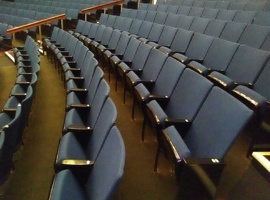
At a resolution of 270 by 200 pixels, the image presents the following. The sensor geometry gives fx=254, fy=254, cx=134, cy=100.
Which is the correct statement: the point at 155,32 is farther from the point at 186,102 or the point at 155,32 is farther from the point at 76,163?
the point at 76,163

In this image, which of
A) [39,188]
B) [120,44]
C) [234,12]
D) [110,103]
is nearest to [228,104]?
[110,103]

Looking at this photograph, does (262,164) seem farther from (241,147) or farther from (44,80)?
(44,80)

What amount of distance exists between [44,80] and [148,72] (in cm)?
66

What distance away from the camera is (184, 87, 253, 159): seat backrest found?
43 centimetres

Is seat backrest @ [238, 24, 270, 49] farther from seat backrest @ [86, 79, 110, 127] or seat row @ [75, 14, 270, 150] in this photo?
seat backrest @ [86, 79, 110, 127]

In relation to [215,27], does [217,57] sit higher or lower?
lower

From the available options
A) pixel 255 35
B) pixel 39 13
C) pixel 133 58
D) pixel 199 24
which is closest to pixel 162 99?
pixel 133 58

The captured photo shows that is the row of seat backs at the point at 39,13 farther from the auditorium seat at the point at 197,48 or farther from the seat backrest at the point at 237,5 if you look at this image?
the auditorium seat at the point at 197,48

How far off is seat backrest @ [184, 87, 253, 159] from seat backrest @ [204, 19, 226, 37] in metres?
0.68

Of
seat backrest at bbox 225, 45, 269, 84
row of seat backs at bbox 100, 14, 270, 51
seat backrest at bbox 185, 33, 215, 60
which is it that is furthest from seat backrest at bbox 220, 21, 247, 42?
seat backrest at bbox 225, 45, 269, 84

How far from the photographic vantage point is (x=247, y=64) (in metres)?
0.76

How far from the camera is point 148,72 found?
0.87 metres

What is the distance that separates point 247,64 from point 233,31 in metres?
0.34

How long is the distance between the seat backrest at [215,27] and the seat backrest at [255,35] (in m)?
0.13
